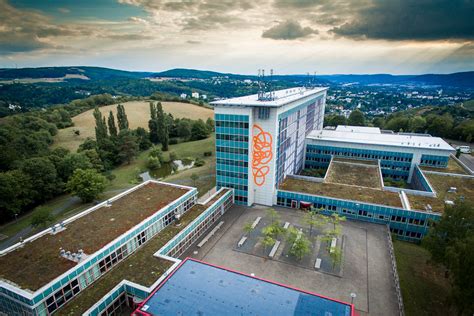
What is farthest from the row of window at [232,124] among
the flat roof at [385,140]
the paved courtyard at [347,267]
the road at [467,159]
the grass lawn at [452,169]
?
the road at [467,159]

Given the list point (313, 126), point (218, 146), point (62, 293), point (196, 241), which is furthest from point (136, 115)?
point (62, 293)

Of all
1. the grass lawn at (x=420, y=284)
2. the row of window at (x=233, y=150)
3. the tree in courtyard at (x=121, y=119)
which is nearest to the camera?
the grass lawn at (x=420, y=284)

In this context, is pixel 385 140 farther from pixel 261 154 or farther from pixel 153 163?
pixel 153 163

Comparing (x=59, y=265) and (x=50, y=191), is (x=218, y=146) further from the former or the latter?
(x=50, y=191)

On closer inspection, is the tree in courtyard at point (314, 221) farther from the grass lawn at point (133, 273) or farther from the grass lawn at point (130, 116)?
the grass lawn at point (130, 116)

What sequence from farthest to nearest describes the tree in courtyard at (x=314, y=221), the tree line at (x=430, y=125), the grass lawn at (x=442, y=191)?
the tree line at (x=430, y=125) → the grass lawn at (x=442, y=191) → the tree in courtyard at (x=314, y=221)

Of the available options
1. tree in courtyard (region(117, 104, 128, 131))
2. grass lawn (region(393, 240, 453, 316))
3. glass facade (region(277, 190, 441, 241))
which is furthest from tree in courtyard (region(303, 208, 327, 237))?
tree in courtyard (region(117, 104, 128, 131))
